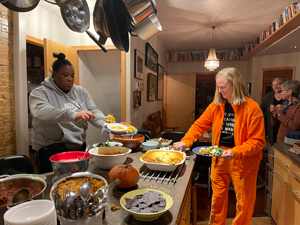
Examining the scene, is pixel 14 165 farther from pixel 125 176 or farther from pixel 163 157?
pixel 163 157

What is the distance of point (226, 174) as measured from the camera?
6.14ft

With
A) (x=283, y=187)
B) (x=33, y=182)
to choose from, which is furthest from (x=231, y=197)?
(x=33, y=182)

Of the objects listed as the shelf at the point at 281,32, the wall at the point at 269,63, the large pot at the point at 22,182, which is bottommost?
the large pot at the point at 22,182

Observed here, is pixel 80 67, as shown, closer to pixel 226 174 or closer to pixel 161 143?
pixel 161 143

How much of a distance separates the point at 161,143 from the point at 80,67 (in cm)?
257

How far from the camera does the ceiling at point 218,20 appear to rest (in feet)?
10.8

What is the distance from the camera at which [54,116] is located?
160 centimetres

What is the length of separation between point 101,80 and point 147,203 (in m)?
3.89

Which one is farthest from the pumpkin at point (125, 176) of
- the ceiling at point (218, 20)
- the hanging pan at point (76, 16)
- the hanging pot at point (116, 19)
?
the ceiling at point (218, 20)

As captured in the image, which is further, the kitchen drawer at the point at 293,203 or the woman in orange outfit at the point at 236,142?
the kitchen drawer at the point at 293,203

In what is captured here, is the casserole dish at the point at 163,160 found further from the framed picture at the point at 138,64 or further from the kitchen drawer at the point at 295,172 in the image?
the framed picture at the point at 138,64

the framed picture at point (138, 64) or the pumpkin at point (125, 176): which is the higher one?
the framed picture at point (138, 64)

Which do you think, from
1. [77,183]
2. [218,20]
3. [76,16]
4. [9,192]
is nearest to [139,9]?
[76,16]

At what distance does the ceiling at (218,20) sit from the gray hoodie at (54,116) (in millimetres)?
1795
